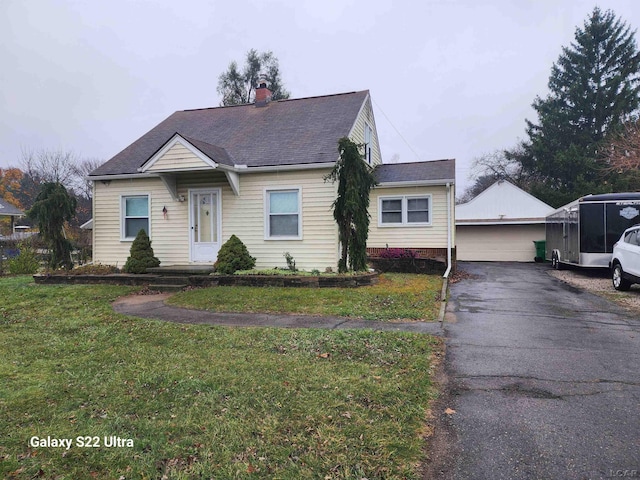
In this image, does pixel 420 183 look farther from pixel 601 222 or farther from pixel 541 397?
pixel 541 397

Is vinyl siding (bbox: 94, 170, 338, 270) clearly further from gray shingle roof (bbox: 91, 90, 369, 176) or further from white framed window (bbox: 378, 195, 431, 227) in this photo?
white framed window (bbox: 378, 195, 431, 227)

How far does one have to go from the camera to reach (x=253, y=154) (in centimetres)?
1305

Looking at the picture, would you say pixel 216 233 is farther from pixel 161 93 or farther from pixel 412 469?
pixel 161 93

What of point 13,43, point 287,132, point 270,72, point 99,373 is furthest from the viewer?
point 270,72

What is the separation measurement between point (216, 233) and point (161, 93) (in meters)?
23.9

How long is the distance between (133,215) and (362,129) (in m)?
8.97

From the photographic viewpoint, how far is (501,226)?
79.8 feet

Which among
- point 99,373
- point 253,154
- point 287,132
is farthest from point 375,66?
point 99,373

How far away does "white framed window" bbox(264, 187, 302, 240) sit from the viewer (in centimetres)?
1231

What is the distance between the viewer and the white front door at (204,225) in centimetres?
1307

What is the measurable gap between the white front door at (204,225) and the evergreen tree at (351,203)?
13.5 feet

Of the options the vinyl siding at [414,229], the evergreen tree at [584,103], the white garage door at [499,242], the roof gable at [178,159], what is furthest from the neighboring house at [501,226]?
the roof gable at [178,159]

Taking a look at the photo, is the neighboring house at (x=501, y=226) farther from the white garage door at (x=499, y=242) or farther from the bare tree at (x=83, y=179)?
the bare tree at (x=83, y=179)

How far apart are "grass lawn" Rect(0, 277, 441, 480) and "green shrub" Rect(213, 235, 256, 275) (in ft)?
17.1
